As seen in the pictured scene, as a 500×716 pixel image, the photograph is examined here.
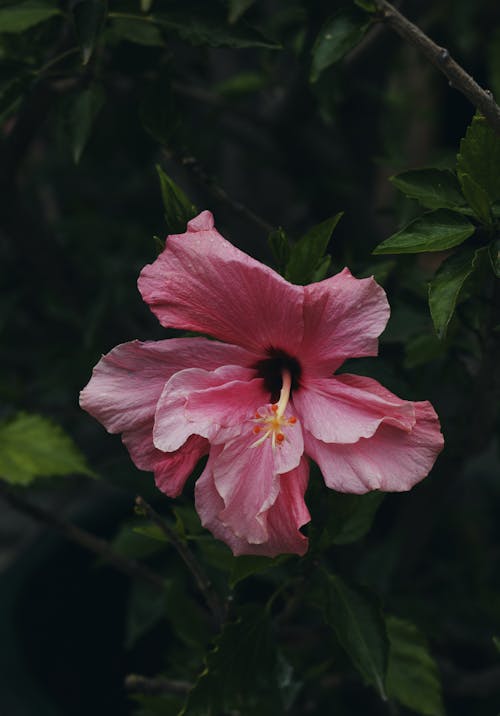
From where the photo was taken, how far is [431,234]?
0.79 meters

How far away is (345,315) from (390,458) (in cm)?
12

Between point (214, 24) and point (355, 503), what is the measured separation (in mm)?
536

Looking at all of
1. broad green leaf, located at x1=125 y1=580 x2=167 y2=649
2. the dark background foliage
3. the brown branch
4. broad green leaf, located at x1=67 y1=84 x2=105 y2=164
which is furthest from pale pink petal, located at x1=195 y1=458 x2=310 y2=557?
broad green leaf, located at x1=125 y1=580 x2=167 y2=649

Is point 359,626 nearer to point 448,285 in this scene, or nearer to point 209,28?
point 448,285

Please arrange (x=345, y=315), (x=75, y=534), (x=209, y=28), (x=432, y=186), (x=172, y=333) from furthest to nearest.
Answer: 1. (x=172, y=333)
2. (x=75, y=534)
3. (x=209, y=28)
4. (x=432, y=186)
5. (x=345, y=315)

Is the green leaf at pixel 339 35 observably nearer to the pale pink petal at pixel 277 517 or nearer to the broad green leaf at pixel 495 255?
the broad green leaf at pixel 495 255

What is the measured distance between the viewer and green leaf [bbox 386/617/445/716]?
1.02m

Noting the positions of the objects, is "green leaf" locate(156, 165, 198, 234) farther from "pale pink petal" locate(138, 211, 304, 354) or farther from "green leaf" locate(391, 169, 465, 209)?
"green leaf" locate(391, 169, 465, 209)

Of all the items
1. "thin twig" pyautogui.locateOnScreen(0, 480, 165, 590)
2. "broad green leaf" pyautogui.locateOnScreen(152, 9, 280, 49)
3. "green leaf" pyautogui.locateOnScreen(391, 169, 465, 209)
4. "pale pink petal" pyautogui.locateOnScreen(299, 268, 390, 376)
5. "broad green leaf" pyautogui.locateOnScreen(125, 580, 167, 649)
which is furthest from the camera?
"broad green leaf" pyautogui.locateOnScreen(125, 580, 167, 649)

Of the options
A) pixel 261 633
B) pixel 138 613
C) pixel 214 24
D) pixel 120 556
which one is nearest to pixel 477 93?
pixel 214 24

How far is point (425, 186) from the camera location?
842 mm

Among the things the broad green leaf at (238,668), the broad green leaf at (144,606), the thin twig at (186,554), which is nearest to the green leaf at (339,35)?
the thin twig at (186,554)

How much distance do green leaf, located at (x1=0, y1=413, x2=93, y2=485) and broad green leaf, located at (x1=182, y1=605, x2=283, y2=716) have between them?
9.5 inches

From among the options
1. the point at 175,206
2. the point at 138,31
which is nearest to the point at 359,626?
the point at 175,206
